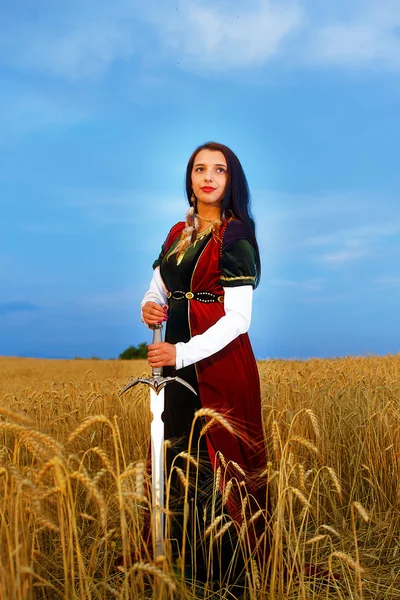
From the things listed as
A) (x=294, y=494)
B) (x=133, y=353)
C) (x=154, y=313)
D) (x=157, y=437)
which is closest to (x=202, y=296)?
(x=154, y=313)

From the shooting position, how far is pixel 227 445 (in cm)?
323

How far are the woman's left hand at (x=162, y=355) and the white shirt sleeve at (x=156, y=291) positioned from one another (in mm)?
525

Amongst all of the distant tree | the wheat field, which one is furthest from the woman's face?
the distant tree

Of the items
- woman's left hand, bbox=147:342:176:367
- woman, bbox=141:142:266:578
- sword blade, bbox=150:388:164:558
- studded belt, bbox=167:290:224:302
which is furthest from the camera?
studded belt, bbox=167:290:224:302

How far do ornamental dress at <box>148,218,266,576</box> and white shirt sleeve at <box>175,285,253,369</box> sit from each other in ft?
0.25

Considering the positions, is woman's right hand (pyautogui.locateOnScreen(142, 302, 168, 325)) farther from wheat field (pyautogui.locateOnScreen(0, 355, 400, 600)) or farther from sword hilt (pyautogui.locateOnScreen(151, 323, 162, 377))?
wheat field (pyautogui.locateOnScreen(0, 355, 400, 600))

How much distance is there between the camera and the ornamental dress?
319cm

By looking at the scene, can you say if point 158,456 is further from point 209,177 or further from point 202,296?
point 209,177

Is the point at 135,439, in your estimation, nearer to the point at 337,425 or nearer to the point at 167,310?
the point at 337,425

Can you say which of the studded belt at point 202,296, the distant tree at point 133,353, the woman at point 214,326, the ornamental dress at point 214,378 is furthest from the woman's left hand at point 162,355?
the distant tree at point 133,353

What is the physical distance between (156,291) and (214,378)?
0.63 m

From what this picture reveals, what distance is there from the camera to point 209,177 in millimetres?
3422

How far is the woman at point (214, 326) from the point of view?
312 centimetres

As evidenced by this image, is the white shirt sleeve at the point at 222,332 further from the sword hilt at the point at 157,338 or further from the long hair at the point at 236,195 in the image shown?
the long hair at the point at 236,195
